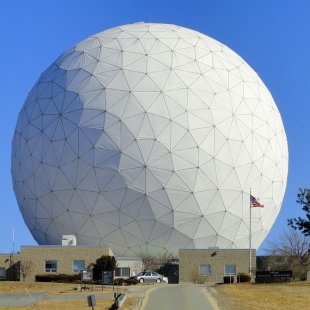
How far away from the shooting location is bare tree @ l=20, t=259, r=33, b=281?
60188 mm

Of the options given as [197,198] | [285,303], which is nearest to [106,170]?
[197,198]

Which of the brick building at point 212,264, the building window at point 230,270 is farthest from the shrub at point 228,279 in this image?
the building window at point 230,270

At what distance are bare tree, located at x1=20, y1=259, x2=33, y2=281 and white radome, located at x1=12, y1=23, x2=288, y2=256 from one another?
4064 mm

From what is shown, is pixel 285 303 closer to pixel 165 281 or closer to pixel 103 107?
pixel 165 281

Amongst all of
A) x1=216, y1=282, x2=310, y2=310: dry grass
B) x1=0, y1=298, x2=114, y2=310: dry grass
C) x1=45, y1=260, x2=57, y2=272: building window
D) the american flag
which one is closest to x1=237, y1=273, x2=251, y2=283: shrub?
the american flag

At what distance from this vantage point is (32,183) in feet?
211

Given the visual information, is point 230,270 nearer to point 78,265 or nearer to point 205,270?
point 205,270

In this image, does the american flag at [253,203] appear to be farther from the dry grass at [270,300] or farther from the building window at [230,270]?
the dry grass at [270,300]

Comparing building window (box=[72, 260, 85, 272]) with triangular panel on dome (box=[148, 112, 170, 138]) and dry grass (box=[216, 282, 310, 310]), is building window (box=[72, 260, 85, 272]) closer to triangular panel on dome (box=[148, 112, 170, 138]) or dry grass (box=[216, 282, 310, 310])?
triangular panel on dome (box=[148, 112, 170, 138])

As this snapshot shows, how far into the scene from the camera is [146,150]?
59.4m

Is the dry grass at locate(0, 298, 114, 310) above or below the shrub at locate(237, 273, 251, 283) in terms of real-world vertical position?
below

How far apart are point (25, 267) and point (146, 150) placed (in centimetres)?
1353

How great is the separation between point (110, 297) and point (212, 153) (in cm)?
2638

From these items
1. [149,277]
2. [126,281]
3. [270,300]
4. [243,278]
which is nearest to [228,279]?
[243,278]
